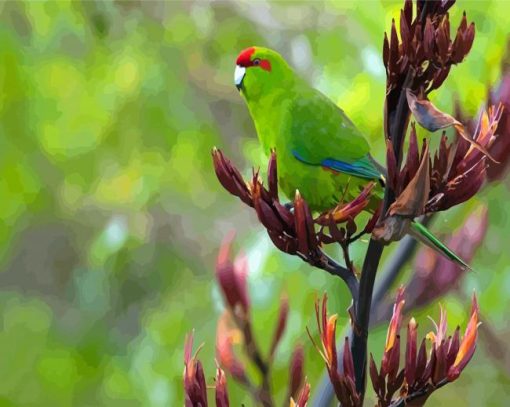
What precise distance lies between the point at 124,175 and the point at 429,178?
3.01 feet

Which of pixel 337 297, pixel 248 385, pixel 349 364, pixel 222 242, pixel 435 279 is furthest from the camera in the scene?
pixel 222 242

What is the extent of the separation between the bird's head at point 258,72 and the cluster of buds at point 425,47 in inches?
9.1

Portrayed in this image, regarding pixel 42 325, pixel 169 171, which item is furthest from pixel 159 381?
pixel 169 171

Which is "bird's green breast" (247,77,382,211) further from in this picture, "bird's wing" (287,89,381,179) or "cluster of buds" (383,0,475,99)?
"cluster of buds" (383,0,475,99)

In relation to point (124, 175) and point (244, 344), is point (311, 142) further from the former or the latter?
point (124, 175)

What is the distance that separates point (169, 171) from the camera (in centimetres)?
121

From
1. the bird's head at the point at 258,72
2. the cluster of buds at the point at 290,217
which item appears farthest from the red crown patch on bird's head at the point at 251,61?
the cluster of buds at the point at 290,217

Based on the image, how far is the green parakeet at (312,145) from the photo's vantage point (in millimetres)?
496

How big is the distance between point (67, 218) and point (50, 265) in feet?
0.27

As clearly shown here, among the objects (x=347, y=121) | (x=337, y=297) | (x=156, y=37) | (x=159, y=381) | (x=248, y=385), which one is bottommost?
(x=159, y=381)

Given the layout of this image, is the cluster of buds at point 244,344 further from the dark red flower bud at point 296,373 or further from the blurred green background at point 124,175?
the blurred green background at point 124,175

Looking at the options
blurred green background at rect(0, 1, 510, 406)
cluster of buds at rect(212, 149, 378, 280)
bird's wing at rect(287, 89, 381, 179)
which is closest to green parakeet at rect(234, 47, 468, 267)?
bird's wing at rect(287, 89, 381, 179)

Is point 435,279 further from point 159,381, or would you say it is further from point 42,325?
point 42,325

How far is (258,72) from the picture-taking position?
576mm
